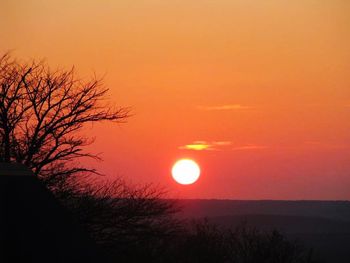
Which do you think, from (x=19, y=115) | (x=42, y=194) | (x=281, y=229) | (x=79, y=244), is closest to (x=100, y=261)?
(x=79, y=244)

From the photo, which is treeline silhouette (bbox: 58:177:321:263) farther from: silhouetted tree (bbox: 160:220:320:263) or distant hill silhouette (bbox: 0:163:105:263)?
distant hill silhouette (bbox: 0:163:105:263)

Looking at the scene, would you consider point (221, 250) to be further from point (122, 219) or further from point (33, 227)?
point (33, 227)

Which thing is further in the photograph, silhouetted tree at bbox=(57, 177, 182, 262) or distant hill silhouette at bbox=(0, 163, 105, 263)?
silhouetted tree at bbox=(57, 177, 182, 262)

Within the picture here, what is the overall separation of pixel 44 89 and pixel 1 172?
1511 centimetres

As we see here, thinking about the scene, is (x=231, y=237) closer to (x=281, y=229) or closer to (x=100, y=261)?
(x=100, y=261)

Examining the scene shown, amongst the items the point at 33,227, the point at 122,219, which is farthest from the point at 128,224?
the point at 33,227

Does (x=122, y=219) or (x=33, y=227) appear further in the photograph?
(x=122, y=219)

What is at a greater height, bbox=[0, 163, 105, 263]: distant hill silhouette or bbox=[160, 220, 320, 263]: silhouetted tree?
bbox=[160, 220, 320, 263]: silhouetted tree

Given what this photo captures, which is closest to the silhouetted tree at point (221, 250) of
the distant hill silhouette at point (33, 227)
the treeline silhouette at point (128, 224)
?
the treeline silhouette at point (128, 224)

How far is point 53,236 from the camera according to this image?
15.2 metres

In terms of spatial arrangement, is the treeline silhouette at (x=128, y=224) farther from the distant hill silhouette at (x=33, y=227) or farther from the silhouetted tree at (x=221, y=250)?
the distant hill silhouette at (x=33, y=227)

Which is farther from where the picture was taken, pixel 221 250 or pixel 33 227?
pixel 221 250

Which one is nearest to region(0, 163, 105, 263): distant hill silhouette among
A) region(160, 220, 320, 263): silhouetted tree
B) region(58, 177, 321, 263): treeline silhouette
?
region(58, 177, 321, 263): treeline silhouette

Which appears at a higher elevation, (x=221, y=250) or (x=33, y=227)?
(x=221, y=250)
